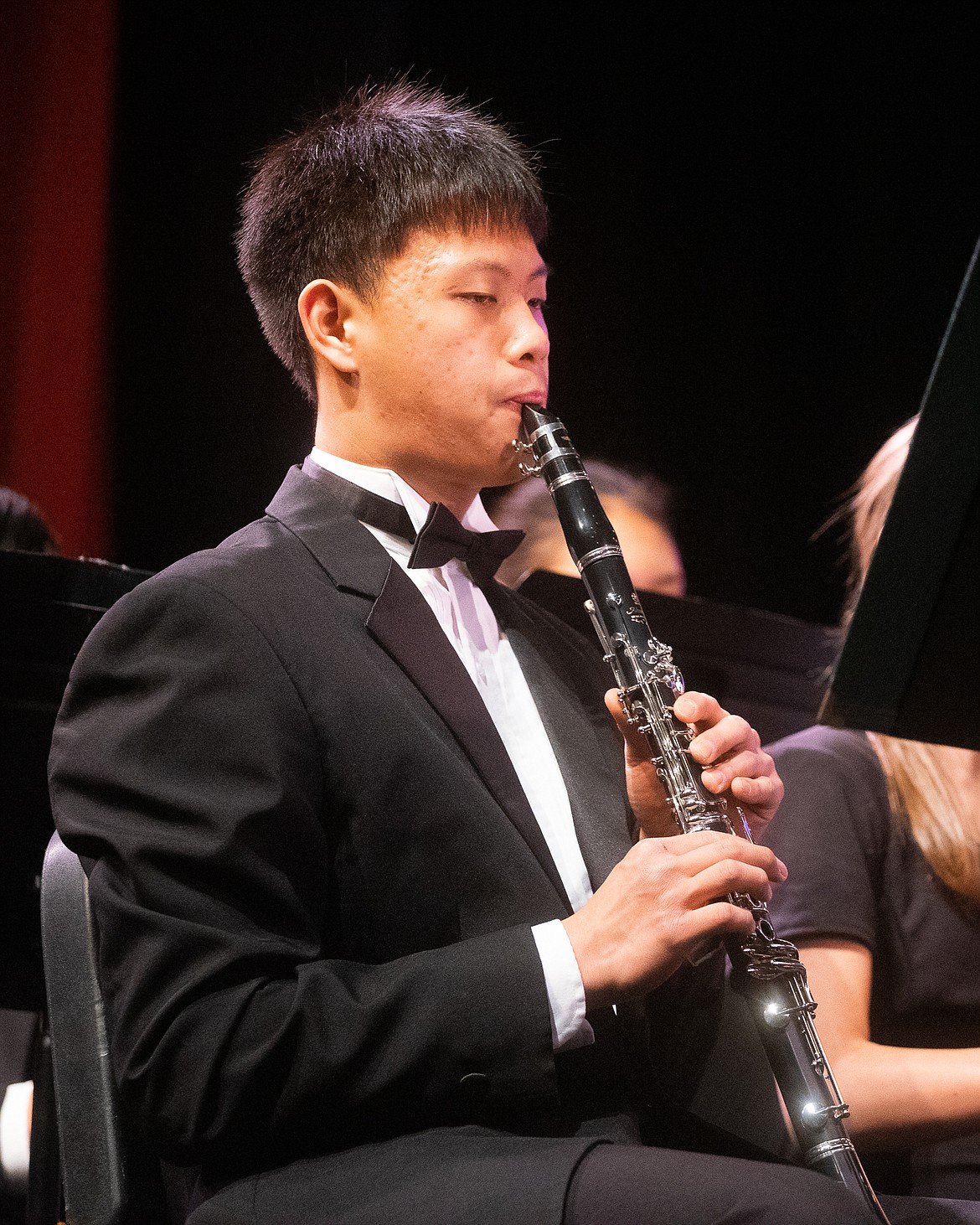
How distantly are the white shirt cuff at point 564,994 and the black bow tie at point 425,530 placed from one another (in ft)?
1.77

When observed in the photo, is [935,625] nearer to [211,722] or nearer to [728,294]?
[211,722]

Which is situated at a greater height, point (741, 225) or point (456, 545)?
point (741, 225)

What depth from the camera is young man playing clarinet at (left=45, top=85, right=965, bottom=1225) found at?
3.77 ft

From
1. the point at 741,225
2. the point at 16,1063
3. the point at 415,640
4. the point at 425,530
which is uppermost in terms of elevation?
the point at 741,225

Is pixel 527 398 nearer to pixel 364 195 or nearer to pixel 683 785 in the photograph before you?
pixel 364 195

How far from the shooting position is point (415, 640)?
146 cm

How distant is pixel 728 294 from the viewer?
4.31 metres

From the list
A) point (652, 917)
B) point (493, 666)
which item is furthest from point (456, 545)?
point (652, 917)

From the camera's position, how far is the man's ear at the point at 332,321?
1.67 meters

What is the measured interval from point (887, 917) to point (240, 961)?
116 centimetres

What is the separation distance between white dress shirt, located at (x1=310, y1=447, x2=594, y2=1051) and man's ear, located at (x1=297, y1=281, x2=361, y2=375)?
13cm

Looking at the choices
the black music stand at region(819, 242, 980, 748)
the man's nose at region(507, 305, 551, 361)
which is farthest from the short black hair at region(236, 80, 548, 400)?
the black music stand at region(819, 242, 980, 748)

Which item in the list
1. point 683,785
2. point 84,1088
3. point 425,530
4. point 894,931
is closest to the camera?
point 84,1088

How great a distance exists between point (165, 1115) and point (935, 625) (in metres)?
0.83
